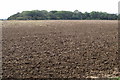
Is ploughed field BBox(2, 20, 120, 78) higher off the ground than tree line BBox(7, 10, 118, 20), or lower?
lower

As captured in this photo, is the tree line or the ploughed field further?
the tree line

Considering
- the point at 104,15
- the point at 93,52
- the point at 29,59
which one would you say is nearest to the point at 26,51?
the point at 29,59

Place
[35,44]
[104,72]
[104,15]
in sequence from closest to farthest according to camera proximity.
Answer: [104,72] < [35,44] < [104,15]

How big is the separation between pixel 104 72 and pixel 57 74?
1.63 meters

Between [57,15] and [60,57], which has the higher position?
[57,15]

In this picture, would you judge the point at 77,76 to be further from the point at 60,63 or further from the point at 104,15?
the point at 104,15

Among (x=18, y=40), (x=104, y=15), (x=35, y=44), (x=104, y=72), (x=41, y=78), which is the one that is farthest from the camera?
(x=104, y=15)

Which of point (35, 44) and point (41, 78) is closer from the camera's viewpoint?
point (41, 78)

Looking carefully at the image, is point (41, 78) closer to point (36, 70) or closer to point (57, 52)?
point (36, 70)

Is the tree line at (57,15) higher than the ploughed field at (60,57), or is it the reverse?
the tree line at (57,15)

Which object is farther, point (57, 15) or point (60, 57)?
point (57, 15)

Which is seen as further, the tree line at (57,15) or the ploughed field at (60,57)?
the tree line at (57,15)

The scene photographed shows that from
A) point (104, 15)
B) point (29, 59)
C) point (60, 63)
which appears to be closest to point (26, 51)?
point (29, 59)

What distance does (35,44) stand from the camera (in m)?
12.3
